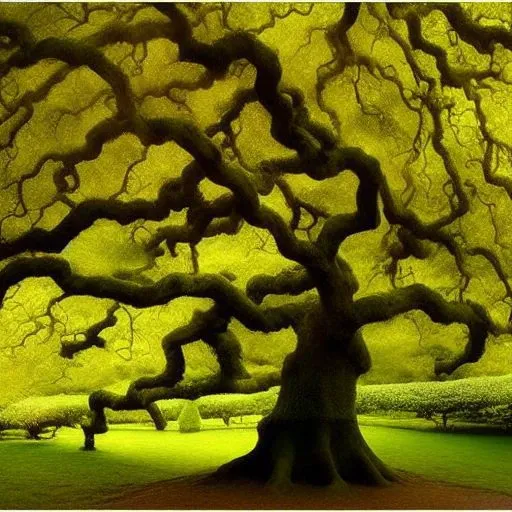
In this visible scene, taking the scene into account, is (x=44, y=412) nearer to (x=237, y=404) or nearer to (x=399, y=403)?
(x=237, y=404)

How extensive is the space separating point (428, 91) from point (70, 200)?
186cm

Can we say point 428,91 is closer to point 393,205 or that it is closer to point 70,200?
point 393,205

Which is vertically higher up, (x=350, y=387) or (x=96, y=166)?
(x=96, y=166)

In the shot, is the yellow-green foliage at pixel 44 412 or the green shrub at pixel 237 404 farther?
the green shrub at pixel 237 404

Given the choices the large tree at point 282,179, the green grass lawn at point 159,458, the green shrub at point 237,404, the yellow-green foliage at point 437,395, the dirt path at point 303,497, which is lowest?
the dirt path at point 303,497

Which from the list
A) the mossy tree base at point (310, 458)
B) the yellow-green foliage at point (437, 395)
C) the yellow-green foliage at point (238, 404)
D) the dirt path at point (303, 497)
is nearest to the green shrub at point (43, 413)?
the dirt path at point (303, 497)

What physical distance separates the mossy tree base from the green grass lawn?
6cm

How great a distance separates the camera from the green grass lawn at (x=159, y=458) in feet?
11.9

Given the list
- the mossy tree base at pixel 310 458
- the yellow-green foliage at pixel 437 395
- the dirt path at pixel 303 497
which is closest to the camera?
the dirt path at pixel 303 497

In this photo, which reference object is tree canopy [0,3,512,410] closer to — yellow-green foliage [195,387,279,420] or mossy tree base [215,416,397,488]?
yellow-green foliage [195,387,279,420]

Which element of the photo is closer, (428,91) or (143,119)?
(143,119)

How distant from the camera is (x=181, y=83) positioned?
3850 mm

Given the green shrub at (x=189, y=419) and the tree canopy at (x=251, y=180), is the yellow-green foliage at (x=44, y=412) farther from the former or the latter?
the green shrub at (x=189, y=419)

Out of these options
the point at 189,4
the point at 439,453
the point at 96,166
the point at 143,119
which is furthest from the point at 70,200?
the point at 439,453
